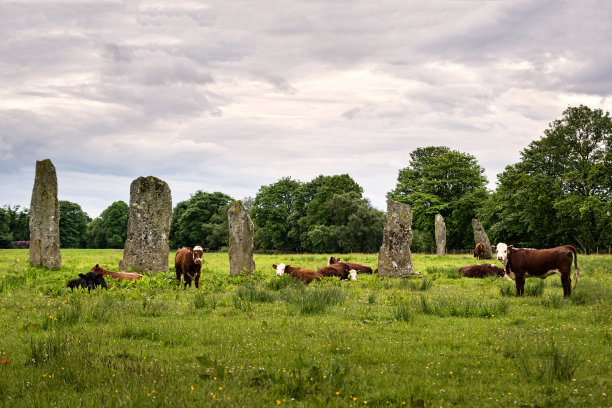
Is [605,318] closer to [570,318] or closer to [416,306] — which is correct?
[570,318]

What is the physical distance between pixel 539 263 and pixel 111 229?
9109cm

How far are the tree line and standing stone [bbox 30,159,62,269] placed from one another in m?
41.4

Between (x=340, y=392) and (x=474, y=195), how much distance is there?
207ft

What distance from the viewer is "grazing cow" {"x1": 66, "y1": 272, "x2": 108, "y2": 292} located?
15.3m

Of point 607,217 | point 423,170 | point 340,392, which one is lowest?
point 340,392

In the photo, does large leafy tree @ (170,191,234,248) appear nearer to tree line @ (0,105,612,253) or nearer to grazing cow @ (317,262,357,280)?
tree line @ (0,105,612,253)

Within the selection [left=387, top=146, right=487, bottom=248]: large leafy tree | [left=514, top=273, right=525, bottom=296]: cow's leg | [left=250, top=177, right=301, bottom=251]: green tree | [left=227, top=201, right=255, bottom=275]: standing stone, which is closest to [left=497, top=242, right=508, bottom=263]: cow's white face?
[left=514, top=273, right=525, bottom=296]: cow's leg

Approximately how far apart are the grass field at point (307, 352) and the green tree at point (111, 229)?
83.9 m

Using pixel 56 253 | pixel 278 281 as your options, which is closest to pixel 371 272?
pixel 278 281

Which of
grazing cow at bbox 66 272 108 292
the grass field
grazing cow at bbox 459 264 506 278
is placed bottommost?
the grass field

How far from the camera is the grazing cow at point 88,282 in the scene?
1534 centimetres

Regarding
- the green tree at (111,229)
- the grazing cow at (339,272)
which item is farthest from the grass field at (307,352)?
the green tree at (111,229)

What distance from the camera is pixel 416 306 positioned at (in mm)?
12047

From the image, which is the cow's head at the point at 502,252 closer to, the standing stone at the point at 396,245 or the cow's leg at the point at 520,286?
the cow's leg at the point at 520,286
